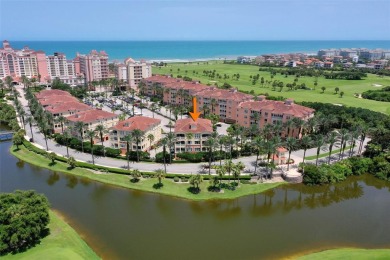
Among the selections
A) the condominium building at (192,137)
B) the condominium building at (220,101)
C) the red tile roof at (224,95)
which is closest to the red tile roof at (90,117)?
the condominium building at (192,137)

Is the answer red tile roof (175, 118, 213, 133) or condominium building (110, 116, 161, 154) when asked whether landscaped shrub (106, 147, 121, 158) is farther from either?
red tile roof (175, 118, 213, 133)

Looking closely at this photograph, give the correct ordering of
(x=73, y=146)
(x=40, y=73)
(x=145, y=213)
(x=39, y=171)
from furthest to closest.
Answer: (x=40, y=73) → (x=73, y=146) → (x=39, y=171) → (x=145, y=213)

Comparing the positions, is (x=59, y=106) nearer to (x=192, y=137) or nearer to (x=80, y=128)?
(x=80, y=128)

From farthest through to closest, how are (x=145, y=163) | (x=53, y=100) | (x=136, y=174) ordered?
(x=53, y=100) → (x=145, y=163) → (x=136, y=174)

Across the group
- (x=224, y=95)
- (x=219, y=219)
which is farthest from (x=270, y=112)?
(x=219, y=219)

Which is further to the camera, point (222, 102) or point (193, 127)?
point (222, 102)

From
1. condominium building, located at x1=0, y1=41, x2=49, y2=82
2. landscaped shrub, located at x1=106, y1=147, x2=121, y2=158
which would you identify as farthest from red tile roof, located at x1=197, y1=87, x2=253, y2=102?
condominium building, located at x1=0, y1=41, x2=49, y2=82

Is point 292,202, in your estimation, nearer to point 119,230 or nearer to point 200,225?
point 200,225

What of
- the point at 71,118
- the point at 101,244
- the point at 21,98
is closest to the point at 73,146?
the point at 71,118
